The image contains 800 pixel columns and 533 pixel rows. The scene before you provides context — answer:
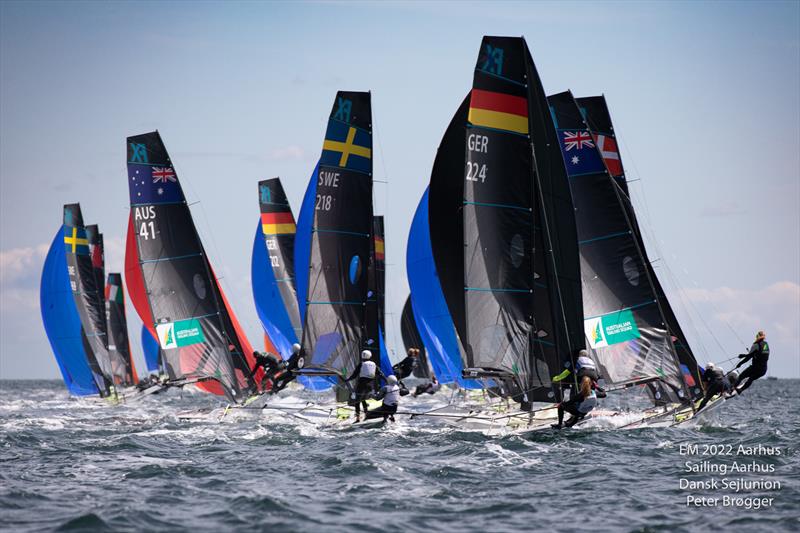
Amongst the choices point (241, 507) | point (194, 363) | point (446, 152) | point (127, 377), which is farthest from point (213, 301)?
point (127, 377)

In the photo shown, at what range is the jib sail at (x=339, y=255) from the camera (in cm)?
2722

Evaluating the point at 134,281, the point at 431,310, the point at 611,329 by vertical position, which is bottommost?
the point at 611,329

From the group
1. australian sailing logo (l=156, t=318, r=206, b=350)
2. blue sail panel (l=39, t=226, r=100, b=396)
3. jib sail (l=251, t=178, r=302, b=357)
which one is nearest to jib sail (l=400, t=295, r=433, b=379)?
jib sail (l=251, t=178, r=302, b=357)

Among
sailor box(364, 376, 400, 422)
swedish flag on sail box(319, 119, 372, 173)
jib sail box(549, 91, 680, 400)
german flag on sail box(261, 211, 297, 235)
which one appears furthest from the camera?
german flag on sail box(261, 211, 297, 235)

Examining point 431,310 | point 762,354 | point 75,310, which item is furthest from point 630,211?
point 75,310

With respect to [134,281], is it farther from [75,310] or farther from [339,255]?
[339,255]

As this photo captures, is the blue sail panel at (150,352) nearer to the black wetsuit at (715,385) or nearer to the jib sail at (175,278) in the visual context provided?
the jib sail at (175,278)

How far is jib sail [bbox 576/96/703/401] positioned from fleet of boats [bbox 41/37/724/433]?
0.05 metres

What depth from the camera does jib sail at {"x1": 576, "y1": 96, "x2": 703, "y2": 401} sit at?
85.8 ft

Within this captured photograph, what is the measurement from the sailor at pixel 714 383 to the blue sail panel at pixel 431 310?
703 centimetres

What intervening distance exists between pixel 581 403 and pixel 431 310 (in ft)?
32.1

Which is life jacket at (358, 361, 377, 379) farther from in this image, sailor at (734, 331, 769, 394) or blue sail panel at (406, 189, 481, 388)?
sailor at (734, 331, 769, 394)

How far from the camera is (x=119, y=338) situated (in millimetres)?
52594

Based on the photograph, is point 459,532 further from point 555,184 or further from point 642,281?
point 642,281
